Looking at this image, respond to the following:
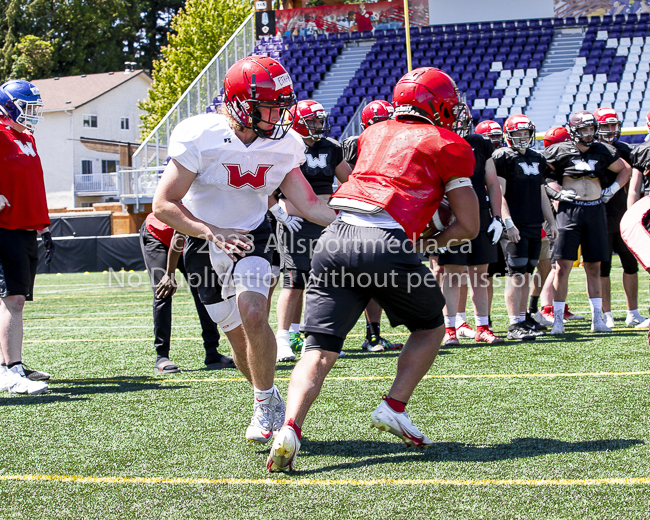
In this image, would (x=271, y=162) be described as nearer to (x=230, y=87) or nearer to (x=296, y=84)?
(x=230, y=87)

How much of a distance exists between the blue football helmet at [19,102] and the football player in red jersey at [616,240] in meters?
4.76

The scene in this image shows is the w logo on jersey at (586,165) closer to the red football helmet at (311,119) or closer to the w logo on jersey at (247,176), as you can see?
the red football helmet at (311,119)

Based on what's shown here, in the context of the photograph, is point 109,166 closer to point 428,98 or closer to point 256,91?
point 256,91

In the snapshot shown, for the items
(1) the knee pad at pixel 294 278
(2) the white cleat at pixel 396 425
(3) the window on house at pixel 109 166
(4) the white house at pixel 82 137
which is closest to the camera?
(2) the white cleat at pixel 396 425

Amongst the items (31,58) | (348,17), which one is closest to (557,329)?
(348,17)

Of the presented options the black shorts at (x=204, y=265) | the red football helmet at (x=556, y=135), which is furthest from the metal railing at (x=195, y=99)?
the black shorts at (x=204, y=265)

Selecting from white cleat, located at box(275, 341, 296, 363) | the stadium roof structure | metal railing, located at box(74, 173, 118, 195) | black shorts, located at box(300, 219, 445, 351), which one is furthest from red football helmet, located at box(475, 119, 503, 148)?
the stadium roof structure

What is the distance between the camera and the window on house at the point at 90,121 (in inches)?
1613

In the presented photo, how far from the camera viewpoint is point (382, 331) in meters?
6.88

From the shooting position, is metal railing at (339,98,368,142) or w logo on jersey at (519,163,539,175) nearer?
w logo on jersey at (519,163,539,175)

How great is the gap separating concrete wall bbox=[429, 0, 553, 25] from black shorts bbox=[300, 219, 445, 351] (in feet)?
73.7

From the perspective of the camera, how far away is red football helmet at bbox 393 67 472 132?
3053mm

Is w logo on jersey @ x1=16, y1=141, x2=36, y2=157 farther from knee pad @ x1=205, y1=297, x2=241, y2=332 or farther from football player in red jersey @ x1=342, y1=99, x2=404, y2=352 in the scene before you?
football player in red jersey @ x1=342, y1=99, x2=404, y2=352

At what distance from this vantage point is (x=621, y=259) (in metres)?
6.73
